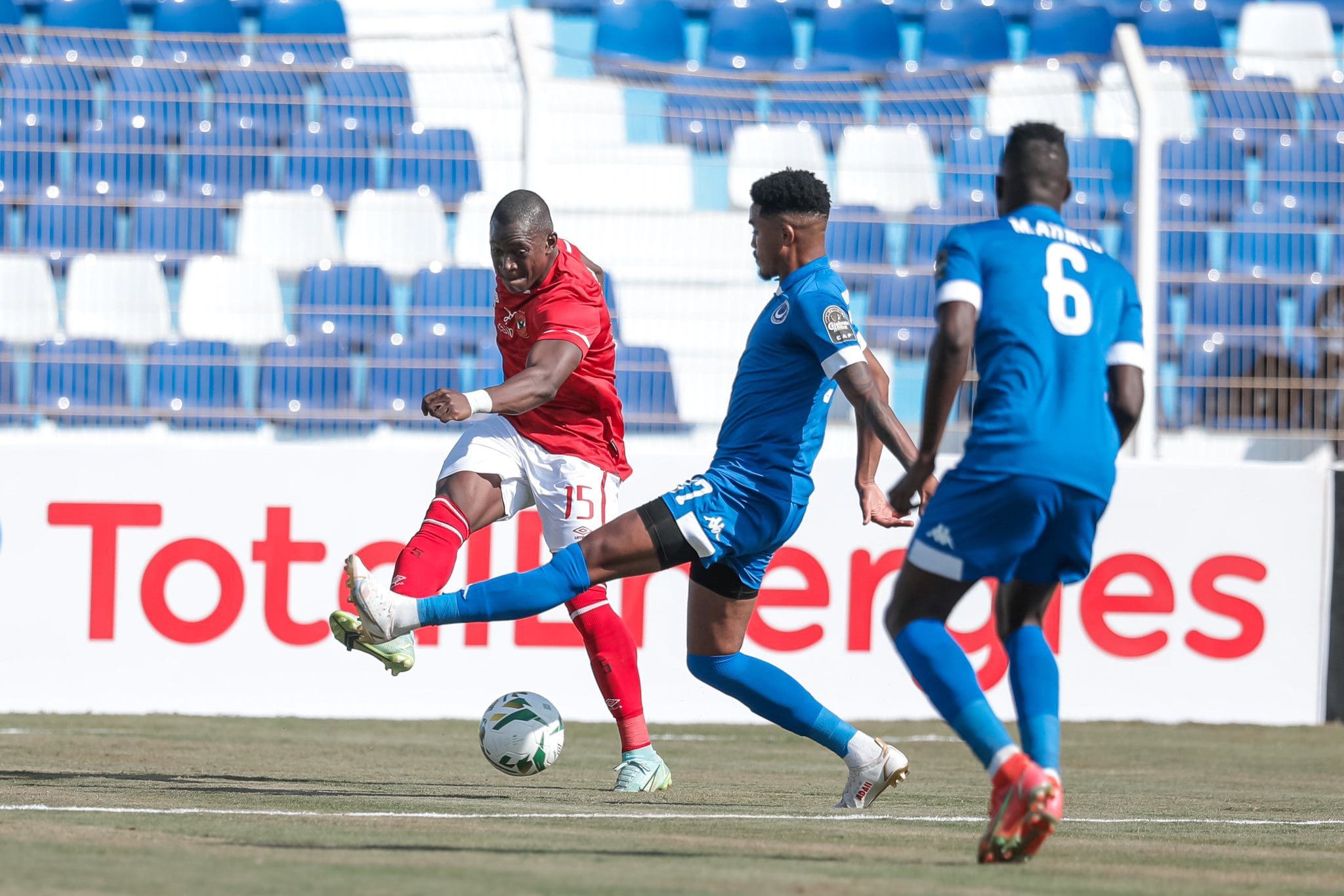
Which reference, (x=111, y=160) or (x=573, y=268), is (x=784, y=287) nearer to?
(x=573, y=268)

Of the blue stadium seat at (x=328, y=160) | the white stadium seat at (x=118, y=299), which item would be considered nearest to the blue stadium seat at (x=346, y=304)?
the blue stadium seat at (x=328, y=160)

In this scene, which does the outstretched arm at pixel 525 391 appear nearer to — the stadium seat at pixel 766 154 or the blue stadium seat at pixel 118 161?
the stadium seat at pixel 766 154

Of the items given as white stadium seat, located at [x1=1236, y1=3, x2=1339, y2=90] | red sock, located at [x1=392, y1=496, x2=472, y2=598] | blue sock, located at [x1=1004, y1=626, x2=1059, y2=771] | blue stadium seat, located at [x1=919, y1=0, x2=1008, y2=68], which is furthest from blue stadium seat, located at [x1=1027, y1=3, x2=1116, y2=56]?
blue sock, located at [x1=1004, y1=626, x2=1059, y2=771]

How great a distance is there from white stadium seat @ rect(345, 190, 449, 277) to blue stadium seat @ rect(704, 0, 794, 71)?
479 cm

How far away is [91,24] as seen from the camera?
601 inches

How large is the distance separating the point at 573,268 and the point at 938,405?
8.66ft

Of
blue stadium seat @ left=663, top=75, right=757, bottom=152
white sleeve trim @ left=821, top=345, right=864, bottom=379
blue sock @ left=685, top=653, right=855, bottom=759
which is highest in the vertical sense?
blue stadium seat @ left=663, top=75, right=757, bottom=152

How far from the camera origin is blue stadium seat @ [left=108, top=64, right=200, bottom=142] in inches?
465

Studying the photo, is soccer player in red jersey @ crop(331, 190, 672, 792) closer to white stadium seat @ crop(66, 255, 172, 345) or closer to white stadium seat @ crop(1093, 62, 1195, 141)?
white stadium seat @ crop(66, 255, 172, 345)

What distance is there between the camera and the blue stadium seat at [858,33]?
16.1 m

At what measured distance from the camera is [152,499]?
9.86 m

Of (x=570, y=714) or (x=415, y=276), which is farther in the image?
(x=415, y=276)

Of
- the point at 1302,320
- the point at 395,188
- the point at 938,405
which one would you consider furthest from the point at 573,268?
the point at 1302,320

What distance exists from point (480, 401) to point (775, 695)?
55.1 inches
